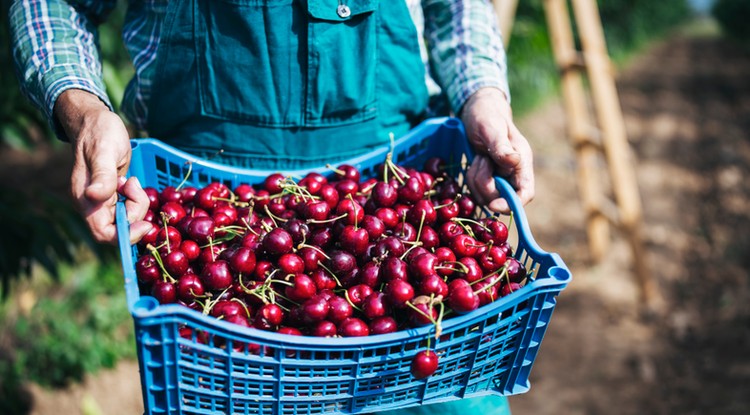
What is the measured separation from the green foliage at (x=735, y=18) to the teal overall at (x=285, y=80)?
11282 mm

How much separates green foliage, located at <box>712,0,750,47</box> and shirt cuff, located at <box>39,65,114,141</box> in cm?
1180

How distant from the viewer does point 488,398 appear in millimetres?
1635

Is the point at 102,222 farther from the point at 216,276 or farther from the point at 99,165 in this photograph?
the point at 216,276

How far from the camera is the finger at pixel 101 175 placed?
141 centimetres

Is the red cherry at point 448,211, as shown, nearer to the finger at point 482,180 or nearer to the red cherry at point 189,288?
the finger at point 482,180

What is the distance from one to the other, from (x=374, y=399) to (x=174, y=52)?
965 mm

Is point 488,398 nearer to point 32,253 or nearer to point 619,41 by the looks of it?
point 32,253

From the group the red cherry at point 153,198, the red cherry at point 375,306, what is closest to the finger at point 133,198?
the red cherry at point 153,198

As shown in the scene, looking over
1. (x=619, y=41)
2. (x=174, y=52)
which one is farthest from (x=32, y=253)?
(x=619, y=41)

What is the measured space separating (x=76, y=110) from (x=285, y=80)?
1.62 ft

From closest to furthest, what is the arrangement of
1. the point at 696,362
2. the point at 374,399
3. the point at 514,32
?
1. the point at 374,399
2. the point at 696,362
3. the point at 514,32

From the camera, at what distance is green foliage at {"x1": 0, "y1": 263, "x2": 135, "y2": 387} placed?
10.5 ft

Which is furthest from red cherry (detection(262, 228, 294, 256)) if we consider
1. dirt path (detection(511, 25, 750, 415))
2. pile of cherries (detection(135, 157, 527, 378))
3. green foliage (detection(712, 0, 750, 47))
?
green foliage (detection(712, 0, 750, 47))

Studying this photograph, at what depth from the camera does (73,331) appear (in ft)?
11.2
